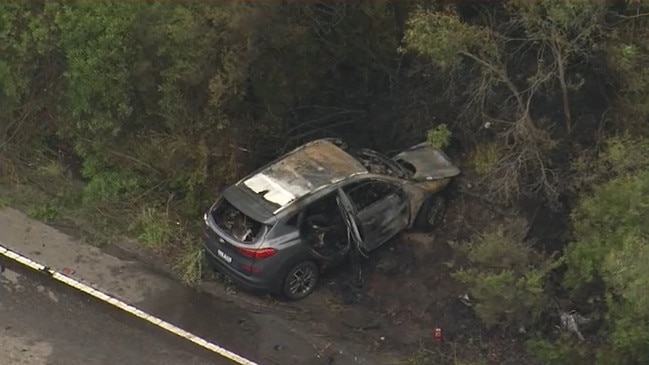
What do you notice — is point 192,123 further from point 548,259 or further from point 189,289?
point 548,259

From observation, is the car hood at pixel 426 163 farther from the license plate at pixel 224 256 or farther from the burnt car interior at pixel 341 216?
the license plate at pixel 224 256

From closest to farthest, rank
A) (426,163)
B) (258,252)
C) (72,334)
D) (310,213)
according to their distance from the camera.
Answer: (72,334) → (258,252) → (310,213) → (426,163)

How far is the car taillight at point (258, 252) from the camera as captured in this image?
10617 mm

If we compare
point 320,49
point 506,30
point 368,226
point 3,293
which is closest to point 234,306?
point 368,226

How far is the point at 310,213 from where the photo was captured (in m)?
11.0

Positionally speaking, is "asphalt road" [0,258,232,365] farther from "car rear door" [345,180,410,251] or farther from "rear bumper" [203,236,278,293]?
"car rear door" [345,180,410,251]

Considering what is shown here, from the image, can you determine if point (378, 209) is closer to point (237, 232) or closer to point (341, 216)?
point (341, 216)

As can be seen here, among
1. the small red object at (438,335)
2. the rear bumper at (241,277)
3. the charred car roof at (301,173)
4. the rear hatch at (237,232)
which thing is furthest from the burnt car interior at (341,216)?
the small red object at (438,335)

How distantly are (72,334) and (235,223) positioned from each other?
2502 millimetres

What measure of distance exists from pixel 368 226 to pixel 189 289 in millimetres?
2611

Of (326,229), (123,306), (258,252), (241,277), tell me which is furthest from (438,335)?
(123,306)

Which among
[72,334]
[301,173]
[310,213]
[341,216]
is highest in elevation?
[301,173]

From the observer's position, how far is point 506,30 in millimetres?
10570

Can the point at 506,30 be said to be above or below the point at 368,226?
above
